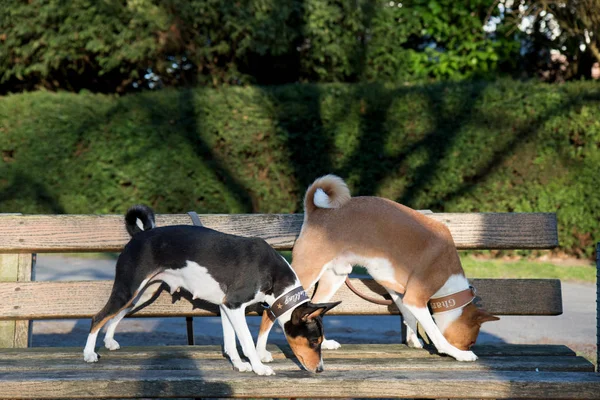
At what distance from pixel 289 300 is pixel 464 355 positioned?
0.83m

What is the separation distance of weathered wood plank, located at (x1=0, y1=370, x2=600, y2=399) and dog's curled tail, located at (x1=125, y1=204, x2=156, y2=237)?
961 mm

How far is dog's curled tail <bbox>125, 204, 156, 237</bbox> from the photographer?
11.9 feet

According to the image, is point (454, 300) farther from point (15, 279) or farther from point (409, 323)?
point (15, 279)

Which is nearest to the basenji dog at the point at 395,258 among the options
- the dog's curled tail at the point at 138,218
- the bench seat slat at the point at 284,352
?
the bench seat slat at the point at 284,352

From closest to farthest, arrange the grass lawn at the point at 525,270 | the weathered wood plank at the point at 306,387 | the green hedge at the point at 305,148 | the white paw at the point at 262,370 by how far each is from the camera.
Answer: the weathered wood plank at the point at 306,387 < the white paw at the point at 262,370 < the grass lawn at the point at 525,270 < the green hedge at the point at 305,148

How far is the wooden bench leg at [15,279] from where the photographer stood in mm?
3797

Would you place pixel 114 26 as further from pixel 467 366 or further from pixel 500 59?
pixel 467 366

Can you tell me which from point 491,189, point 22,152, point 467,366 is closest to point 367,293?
point 467,366

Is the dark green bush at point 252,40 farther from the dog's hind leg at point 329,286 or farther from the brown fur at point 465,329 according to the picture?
the brown fur at point 465,329

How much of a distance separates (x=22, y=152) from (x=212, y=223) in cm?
928

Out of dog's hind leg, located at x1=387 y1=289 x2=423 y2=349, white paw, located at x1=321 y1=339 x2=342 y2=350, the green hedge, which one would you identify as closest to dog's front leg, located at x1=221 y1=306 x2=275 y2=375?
white paw, located at x1=321 y1=339 x2=342 y2=350

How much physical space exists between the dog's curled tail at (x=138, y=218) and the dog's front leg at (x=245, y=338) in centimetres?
62

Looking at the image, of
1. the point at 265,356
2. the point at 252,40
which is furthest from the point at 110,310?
the point at 252,40

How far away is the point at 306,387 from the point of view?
283 centimetres
